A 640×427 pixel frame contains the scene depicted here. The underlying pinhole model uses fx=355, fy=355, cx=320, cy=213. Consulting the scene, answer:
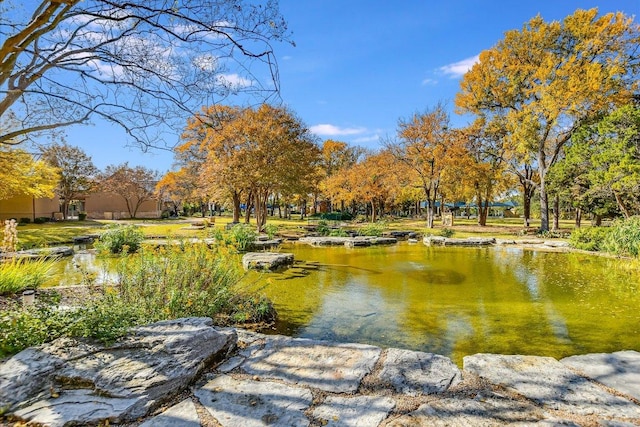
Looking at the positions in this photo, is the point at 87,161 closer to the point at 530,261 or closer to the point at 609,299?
the point at 530,261

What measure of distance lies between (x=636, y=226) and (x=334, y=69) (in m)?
9.76

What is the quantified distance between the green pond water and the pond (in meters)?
0.01

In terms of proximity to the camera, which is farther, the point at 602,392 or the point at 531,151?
the point at 531,151

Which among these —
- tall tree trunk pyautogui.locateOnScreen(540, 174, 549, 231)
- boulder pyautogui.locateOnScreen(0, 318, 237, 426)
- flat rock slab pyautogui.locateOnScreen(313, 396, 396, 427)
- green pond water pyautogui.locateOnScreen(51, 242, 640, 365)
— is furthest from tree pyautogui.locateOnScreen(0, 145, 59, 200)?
tall tree trunk pyautogui.locateOnScreen(540, 174, 549, 231)

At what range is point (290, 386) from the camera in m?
2.05

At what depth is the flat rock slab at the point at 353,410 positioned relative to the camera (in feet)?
5.58

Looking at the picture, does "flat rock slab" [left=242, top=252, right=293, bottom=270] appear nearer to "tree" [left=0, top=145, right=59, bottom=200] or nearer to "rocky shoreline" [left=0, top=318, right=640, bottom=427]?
"rocky shoreline" [left=0, top=318, right=640, bottom=427]

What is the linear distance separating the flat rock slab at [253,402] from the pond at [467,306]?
1733 millimetres

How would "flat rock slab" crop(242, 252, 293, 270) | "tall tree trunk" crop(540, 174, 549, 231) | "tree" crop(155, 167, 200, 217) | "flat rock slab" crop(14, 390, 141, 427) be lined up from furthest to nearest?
"tree" crop(155, 167, 200, 217) < "tall tree trunk" crop(540, 174, 549, 231) < "flat rock slab" crop(242, 252, 293, 270) < "flat rock slab" crop(14, 390, 141, 427)

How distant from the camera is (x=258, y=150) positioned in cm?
1551

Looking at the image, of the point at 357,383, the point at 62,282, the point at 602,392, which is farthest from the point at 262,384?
the point at 62,282

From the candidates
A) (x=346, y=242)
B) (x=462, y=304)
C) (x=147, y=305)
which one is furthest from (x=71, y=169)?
(x=462, y=304)

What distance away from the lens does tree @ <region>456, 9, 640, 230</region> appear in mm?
14422

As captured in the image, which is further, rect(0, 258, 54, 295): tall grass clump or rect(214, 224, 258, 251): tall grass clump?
rect(214, 224, 258, 251): tall grass clump
